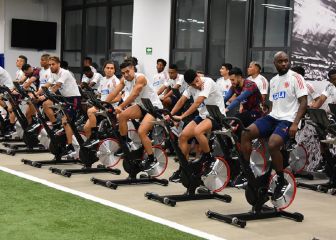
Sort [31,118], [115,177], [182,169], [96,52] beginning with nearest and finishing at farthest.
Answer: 1. [182,169]
2. [115,177]
3. [31,118]
4. [96,52]

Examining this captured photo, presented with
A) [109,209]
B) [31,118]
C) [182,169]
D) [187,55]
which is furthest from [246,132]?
[187,55]

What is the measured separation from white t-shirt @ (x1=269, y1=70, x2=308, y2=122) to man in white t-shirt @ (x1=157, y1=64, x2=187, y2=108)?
182 inches

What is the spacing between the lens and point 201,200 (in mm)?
6312

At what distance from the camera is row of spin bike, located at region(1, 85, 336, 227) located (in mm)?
5504

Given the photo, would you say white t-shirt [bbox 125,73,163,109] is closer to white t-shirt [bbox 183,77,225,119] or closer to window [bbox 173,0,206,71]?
white t-shirt [bbox 183,77,225,119]

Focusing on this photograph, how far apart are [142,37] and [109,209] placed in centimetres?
771

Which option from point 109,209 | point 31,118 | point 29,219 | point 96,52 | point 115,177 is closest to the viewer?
point 29,219

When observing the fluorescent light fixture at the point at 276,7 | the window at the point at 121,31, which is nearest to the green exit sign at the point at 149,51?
the window at the point at 121,31

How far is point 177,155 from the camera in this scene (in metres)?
6.11

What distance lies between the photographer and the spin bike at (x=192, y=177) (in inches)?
240

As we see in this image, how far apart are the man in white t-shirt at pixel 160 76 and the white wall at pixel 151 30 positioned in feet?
2.66

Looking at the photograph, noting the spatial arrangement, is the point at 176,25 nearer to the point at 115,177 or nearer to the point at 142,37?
the point at 142,37

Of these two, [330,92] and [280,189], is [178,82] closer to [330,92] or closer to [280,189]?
[330,92]

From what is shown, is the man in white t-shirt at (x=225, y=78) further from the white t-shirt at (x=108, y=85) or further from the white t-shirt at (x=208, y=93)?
the white t-shirt at (x=208, y=93)
